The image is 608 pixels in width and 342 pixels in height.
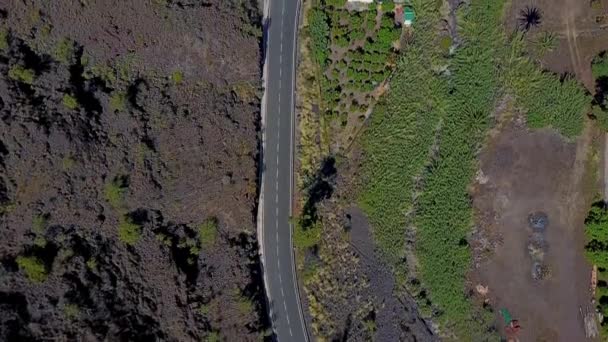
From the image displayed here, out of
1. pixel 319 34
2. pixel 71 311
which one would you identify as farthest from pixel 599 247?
pixel 71 311

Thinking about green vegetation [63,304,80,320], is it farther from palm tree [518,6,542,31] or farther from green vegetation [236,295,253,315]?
palm tree [518,6,542,31]

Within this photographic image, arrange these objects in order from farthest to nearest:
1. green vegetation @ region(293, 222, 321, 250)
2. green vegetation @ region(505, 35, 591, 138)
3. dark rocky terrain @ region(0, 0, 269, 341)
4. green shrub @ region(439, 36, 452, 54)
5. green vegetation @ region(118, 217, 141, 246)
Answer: green shrub @ region(439, 36, 452, 54), green vegetation @ region(505, 35, 591, 138), green vegetation @ region(293, 222, 321, 250), green vegetation @ region(118, 217, 141, 246), dark rocky terrain @ region(0, 0, 269, 341)

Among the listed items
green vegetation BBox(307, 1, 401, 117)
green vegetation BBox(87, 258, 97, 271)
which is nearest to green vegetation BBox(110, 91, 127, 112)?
green vegetation BBox(87, 258, 97, 271)

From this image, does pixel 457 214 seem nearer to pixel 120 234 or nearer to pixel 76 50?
pixel 120 234

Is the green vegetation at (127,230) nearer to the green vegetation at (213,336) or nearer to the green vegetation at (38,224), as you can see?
the green vegetation at (38,224)

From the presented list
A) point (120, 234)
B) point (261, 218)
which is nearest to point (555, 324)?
point (261, 218)

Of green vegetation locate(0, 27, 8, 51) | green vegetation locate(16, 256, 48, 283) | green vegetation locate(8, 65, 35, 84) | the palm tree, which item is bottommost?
green vegetation locate(16, 256, 48, 283)

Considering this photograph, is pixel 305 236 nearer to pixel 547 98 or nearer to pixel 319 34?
pixel 319 34

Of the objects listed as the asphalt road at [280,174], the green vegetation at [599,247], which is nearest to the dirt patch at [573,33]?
the green vegetation at [599,247]
